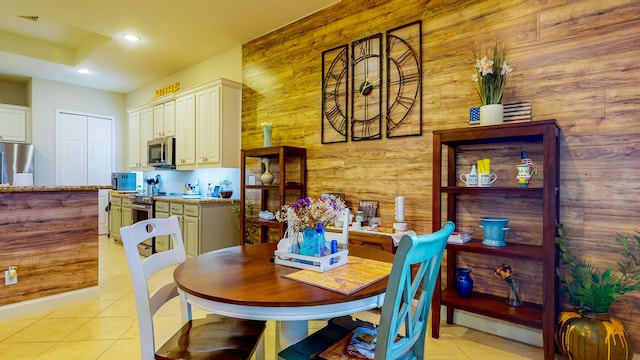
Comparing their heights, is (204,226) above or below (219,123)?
below

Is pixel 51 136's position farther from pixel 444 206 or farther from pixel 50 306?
pixel 444 206

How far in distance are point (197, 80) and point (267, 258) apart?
4577 mm

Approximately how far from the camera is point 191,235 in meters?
4.39

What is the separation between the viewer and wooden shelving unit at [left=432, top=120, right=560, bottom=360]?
2.06 meters

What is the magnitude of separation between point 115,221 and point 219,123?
3.21 m

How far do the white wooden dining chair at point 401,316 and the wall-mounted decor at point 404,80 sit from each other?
6.24ft

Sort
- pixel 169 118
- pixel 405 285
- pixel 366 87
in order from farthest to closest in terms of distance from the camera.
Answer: pixel 169 118, pixel 366 87, pixel 405 285

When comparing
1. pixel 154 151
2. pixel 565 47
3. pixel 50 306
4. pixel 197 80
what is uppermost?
pixel 197 80

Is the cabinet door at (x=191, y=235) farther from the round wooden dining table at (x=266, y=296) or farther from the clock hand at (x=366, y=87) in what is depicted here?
the round wooden dining table at (x=266, y=296)

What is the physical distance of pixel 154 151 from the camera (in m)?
5.76


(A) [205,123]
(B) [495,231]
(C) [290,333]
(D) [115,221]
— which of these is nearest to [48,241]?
(A) [205,123]

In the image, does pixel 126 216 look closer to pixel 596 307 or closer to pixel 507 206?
pixel 507 206

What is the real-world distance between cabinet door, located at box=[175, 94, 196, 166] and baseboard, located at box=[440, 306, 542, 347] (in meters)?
3.99

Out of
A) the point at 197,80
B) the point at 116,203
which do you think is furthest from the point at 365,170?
the point at 116,203
